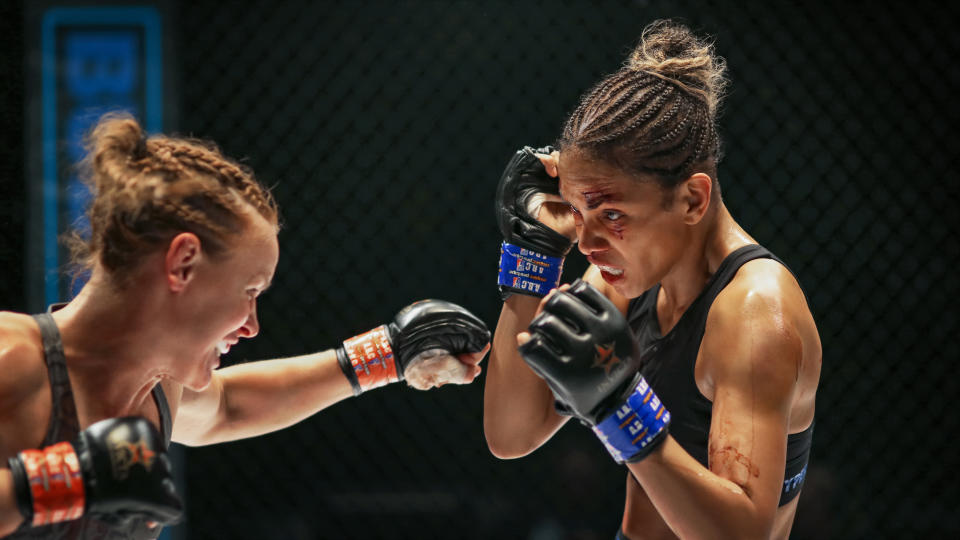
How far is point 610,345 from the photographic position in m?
1.36

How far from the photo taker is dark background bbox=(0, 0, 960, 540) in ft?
12.4

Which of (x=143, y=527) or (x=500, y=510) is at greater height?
(x=143, y=527)

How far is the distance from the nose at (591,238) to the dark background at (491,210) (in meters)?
2.17

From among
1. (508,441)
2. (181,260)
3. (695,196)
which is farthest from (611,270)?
(181,260)

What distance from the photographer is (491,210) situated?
3879 millimetres

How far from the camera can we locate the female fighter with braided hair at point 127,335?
1271 millimetres

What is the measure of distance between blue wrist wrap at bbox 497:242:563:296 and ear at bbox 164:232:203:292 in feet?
2.26

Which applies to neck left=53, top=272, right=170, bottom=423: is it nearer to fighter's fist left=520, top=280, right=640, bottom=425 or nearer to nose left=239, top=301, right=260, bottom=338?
nose left=239, top=301, right=260, bottom=338

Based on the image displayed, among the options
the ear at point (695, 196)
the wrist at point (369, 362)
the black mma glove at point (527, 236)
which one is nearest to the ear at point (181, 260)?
the wrist at point (369, 362)

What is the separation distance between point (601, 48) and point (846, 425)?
6.11ft

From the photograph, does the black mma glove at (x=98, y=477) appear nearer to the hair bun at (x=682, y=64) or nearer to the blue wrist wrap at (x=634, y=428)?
the blue wrist wrap at (x=634, y=428)

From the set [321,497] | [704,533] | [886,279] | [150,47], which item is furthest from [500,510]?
[704,533]

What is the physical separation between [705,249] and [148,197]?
951mm

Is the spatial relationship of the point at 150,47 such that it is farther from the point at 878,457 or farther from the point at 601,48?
the point at 878,457
